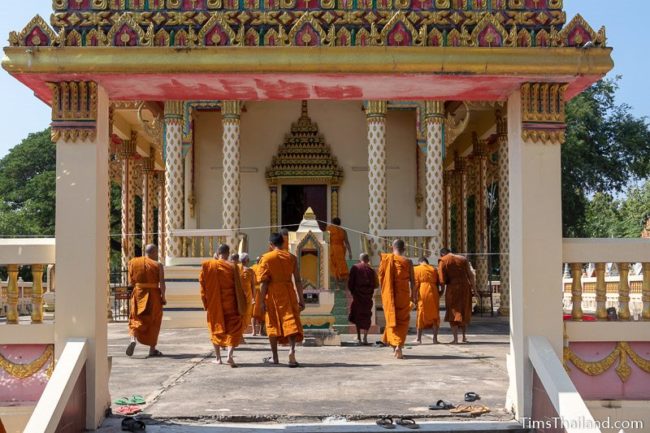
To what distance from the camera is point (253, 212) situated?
22.4 metres

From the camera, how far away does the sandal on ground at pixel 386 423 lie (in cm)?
638

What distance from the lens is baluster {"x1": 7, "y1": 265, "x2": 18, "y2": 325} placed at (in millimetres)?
6691

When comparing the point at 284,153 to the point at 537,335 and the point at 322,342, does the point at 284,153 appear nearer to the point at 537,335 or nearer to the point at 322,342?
the point at 322,342

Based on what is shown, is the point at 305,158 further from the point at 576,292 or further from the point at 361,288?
the point at 576,292

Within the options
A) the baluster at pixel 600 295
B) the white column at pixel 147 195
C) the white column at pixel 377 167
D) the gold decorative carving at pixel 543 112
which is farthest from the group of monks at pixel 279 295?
the white column at pixel 147 195

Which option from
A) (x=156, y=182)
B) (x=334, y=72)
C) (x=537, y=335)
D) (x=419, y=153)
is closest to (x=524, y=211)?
(x=537, y=335)

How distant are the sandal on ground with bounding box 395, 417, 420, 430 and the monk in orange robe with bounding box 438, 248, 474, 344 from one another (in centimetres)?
747

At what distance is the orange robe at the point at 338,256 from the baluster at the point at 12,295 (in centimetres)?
1103

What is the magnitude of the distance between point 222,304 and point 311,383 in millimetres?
2396

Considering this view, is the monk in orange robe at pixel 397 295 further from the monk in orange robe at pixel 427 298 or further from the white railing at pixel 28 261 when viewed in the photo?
the white railing at pixel 28 261

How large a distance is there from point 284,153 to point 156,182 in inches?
298

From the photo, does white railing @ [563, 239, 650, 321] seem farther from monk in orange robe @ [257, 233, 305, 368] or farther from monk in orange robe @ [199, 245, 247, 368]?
monk in orange robe @ [199, 245, 247, 368]

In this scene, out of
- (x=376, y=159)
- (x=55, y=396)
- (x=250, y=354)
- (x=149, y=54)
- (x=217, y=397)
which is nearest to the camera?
(x=55, y=396)

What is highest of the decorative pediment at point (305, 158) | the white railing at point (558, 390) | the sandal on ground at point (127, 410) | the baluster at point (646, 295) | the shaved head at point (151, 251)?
the decorative pediment at point (305, 158)
